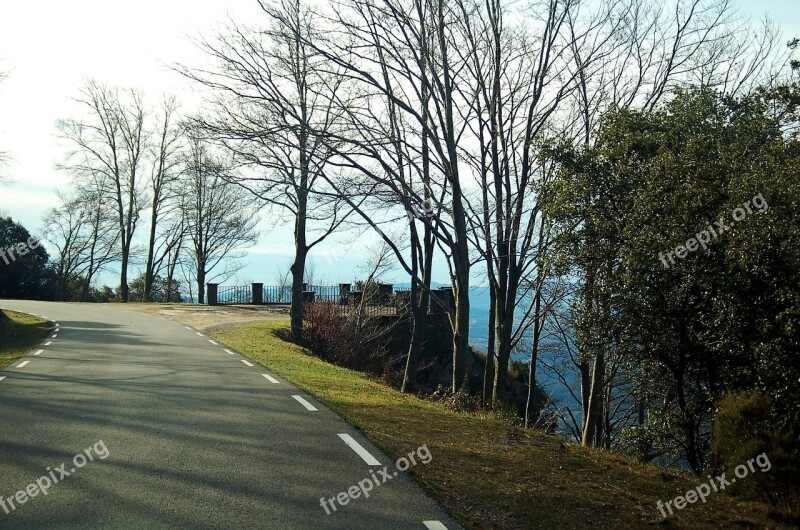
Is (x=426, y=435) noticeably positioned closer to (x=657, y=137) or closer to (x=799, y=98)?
(x=657, y=137)

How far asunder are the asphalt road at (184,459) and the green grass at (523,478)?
1.19 ft

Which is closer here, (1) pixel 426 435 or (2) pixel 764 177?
(2) pixel 764 177

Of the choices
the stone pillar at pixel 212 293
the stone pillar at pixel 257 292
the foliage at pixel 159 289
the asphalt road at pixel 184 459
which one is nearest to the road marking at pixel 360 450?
the asphalt road at pixel 184 459

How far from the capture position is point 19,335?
2155 cm

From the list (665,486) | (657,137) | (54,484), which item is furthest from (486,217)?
(54,484)

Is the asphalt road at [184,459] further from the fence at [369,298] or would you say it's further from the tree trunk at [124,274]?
the tree trunk at [124,274]

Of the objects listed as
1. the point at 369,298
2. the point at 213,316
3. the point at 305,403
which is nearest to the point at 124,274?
the point at 213,316

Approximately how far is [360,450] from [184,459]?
190cm

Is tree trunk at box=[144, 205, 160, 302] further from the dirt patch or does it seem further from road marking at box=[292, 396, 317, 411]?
road marking at box=[292, 396, 317, 411]

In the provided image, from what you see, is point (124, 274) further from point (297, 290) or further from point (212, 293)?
point (297, 290)

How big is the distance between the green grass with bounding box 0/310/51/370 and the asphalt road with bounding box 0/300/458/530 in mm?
3745

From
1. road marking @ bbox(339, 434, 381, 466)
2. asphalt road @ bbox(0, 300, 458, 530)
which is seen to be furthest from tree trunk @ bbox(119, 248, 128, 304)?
road marking @ bbox(339, 434, 381, 466)

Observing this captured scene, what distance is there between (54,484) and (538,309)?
63.3 ft

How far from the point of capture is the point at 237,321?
31.1m
